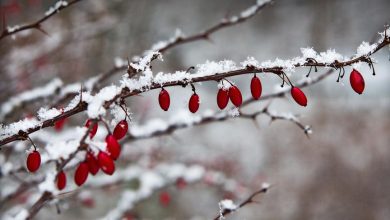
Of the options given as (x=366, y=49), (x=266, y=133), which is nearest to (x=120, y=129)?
(x=366, y=49)

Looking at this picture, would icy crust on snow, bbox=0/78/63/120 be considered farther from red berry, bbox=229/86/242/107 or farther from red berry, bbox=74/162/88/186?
red berry, bbox=229/86/242/107

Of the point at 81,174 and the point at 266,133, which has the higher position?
the point at 266,133

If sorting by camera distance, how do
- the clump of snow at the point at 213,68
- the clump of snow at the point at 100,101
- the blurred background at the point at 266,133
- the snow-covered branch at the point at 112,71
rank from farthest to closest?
the blurred background at the point at 266,133 → the snow-covered branch at the point at 112,71 → the clump of snow at the point at 213,68 → the clump of snow at the point at 100,101

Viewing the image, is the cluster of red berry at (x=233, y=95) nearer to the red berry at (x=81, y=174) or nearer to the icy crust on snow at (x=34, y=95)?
the red berry at (x=81, y=174)

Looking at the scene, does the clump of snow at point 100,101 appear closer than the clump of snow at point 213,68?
Yes

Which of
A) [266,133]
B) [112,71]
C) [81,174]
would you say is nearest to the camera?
[81,174]


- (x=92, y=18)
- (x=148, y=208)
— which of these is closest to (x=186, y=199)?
(x=148, y=208)

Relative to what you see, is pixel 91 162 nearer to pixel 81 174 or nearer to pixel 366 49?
pixel 81 174

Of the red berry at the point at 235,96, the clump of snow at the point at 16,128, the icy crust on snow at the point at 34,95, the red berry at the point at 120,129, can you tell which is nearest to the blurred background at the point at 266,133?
the icy crust on snow at the point at 34,95
